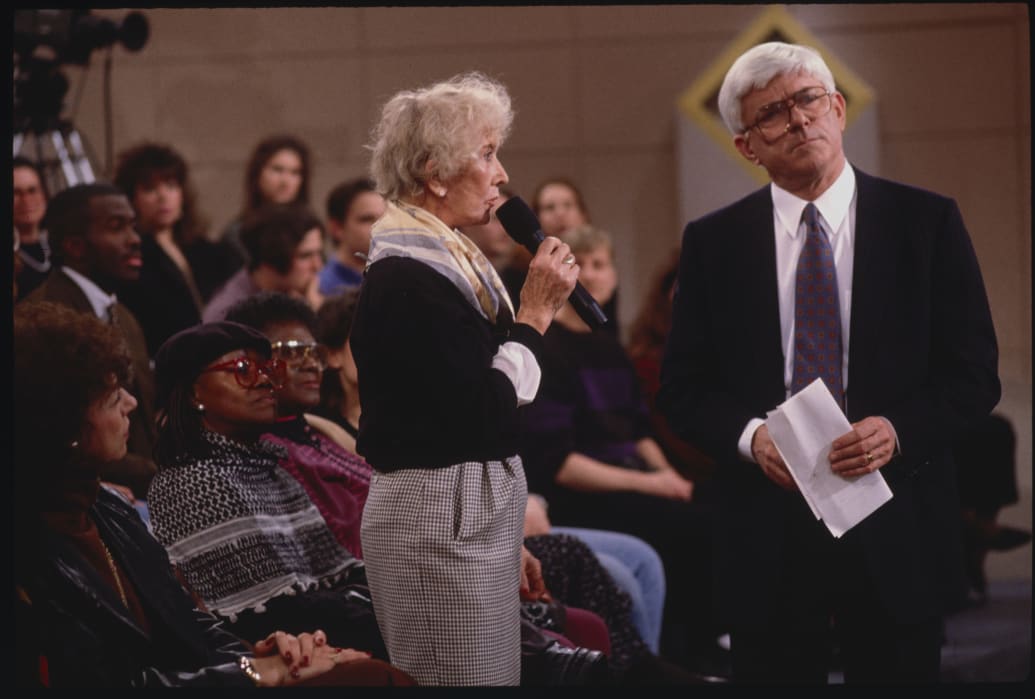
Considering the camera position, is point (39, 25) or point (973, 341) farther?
point (39, 25)

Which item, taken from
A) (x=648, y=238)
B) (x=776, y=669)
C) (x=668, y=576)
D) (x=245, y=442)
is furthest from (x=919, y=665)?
(x=648, y=238)

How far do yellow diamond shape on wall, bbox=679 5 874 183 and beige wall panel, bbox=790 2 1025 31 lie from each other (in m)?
0.08

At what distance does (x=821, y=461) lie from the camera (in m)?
2.01

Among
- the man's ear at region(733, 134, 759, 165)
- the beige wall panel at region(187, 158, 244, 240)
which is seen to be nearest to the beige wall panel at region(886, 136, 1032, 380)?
the beige wall panel at region(187, 158, 244, 240)

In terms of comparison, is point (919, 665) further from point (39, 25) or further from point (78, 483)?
point (39, 25)

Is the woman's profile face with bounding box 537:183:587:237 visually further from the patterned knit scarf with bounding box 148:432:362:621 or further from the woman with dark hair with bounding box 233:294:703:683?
the patterned knit scarf with bounding box 148:432:362:621

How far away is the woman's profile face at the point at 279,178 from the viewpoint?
168 inches

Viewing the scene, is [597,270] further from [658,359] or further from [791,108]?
[791,108]

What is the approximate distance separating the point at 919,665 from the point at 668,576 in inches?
65.5

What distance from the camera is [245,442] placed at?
2.39m

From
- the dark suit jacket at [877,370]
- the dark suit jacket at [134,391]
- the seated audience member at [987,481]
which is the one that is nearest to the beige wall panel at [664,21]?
the seated audience member at [987,481]

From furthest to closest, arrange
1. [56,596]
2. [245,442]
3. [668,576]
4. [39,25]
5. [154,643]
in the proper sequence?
[39,25] < [668,576] < [245,442] < [154,643] < [56,596]

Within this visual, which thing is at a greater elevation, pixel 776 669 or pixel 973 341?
pixel 973 341

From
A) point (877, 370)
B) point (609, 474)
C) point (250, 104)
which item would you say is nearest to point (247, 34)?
point (250, 104)
